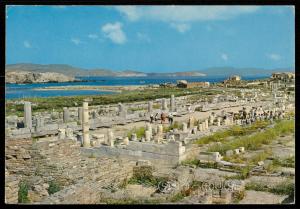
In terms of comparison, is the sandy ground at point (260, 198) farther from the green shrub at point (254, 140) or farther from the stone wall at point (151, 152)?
the green shrub at point (254, 140)

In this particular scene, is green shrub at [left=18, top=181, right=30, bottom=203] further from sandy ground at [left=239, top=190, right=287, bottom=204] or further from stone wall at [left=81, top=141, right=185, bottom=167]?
sandy ground at [left=239, top=190, right=287, bottom=204]

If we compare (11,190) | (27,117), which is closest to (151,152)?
(11,190)

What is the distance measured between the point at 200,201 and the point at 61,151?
469 cm

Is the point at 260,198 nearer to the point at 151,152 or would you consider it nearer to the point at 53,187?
the point at 151,152

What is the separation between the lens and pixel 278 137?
16984mm

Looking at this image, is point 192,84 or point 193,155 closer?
point 193,155

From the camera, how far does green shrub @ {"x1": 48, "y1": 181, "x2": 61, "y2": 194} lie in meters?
9.80

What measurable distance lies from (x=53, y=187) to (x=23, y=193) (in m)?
0.77

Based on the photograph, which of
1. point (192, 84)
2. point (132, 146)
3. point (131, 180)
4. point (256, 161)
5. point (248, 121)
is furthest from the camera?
point (192, 84)

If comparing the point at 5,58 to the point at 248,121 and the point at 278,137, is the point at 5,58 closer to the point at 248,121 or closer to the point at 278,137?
the point at 278,137

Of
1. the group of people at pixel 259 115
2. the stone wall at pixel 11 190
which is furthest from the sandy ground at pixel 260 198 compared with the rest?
the group of people at pixel 259 115

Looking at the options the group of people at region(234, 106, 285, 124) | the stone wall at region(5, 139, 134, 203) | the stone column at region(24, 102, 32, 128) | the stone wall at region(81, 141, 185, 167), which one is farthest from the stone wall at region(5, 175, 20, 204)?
the group of people at region(234, 106, 285, 124)
